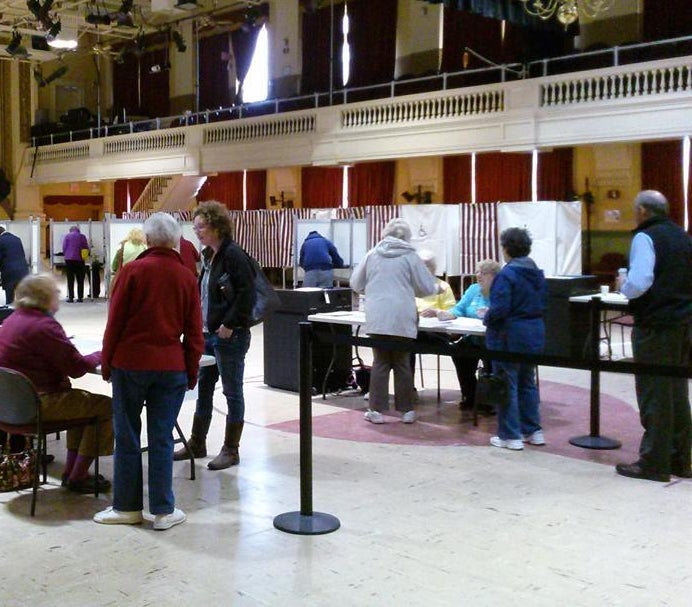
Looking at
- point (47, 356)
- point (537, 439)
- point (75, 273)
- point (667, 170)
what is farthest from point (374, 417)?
point (75, 273)

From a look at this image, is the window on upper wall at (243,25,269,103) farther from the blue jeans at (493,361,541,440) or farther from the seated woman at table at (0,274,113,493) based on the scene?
the seated woman at table at (0,274,113,493)

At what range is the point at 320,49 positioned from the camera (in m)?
21.0

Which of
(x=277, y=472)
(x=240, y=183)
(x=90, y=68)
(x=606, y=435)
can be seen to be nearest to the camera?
(x=277, y=472)

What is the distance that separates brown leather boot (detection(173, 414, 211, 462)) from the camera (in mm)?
5645

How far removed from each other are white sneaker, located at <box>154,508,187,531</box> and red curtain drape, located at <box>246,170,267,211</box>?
19.8 meters

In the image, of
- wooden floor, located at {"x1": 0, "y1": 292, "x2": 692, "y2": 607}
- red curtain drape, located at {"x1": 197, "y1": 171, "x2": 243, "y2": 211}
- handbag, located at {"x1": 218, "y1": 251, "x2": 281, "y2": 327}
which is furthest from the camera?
red curtain drape, located at {"x1": 197, "y1": 171, "x2": 243, "y2": 211}

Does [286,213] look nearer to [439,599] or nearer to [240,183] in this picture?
[240,183]

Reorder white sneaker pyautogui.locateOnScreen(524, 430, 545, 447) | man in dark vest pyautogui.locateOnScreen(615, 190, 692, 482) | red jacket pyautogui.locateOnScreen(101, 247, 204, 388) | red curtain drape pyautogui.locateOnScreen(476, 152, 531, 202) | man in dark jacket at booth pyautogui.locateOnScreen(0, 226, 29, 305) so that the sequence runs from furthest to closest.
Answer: red curtain drape pyautogui.locateOnScreen(476, 152, 531, 202) < man in dark jacket at booth pyautogui.locateOnScreen(0, 226, 29, 305) < white sneaker pyautogui.locateOnScreen(524, 430, 545, 447) < man in dark vest pyautogui.locateOnScreen(615, 190, 692, 482) < red jacket pyautogui.locateOnScreen(101, 247, 204, 388)

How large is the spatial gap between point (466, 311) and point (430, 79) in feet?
36.0

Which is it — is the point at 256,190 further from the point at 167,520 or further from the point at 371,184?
the point at 167,520

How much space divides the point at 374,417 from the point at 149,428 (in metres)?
2.73

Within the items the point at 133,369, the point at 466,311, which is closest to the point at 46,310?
the point at 133,369

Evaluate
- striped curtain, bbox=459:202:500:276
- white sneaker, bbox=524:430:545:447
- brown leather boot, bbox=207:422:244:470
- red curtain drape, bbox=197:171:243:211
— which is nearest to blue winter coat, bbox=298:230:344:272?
striped curtain, bbox=459:202:500:276

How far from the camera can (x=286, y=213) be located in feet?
57.0
